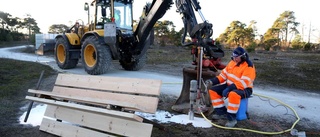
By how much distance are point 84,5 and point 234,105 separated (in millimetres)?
7222

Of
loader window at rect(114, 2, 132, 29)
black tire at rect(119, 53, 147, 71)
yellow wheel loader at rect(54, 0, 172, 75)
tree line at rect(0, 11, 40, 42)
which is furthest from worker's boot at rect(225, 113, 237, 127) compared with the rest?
tree line at rect(0, 11, 40, 42)

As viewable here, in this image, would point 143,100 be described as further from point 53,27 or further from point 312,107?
point 53,27

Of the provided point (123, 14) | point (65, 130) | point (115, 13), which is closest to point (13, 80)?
point (115, 13)

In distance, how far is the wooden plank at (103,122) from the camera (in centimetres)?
332

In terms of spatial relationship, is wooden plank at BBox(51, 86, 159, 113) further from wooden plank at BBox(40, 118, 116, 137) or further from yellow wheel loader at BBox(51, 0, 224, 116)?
yellow wheel loader at BBox(51, 0, 224, 116)

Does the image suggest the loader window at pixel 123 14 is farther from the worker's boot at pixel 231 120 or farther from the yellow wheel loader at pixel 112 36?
the worker's boot at pixel 231 120

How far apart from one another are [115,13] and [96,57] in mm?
1628

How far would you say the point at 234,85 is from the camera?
4.36 meters

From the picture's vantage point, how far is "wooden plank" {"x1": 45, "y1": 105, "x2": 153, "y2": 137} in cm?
332

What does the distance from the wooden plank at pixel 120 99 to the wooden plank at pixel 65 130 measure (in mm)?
454

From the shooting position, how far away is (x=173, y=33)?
27.4 meters

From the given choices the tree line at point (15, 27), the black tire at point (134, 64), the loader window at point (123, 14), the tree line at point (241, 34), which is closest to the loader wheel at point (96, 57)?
the loader window at point (123, 14)

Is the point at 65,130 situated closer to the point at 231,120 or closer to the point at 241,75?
the point at 231,120

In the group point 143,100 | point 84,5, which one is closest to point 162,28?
point 84,5
